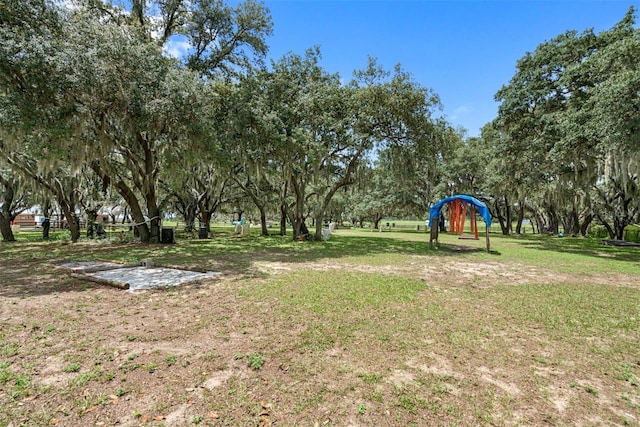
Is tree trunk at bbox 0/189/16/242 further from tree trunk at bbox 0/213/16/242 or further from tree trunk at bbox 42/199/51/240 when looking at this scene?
tree trunk at bbox 42/199/51/240

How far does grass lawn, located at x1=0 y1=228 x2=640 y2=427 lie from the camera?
222cm

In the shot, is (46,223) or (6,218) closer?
(6,218)

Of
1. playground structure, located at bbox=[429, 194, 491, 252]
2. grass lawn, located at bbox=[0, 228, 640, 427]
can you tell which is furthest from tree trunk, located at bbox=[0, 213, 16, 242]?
playground structure, located at bbox=[429, 194, 491, 252]

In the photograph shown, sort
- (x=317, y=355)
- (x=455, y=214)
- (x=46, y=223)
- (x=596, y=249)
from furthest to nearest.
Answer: (x=46, y=223), (x=455, y=214), (x=596, y=249), (x=317, y=355)

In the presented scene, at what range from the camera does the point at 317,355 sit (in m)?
3.04

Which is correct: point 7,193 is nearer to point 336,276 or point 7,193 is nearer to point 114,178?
point 114,178

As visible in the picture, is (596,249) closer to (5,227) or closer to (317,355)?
(317,355)

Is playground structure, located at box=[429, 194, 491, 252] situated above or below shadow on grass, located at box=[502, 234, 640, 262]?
above

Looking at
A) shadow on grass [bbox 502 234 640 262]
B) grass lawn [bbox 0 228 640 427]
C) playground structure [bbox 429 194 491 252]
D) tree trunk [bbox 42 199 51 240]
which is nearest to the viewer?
grass lawn [bbox 0 228 640 427]

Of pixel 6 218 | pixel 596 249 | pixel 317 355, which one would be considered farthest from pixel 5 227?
pixel 596 249

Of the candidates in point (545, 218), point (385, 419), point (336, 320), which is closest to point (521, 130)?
point (336, 320)

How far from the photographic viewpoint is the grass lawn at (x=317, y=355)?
2.22m

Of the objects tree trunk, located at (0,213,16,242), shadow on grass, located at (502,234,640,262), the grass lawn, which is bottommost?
the grass lawn

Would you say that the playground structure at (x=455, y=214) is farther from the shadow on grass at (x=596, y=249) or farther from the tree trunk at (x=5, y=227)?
the tree trunk at (x=5, y=227)
